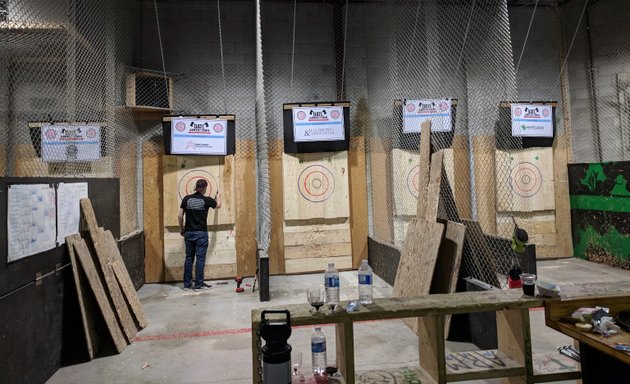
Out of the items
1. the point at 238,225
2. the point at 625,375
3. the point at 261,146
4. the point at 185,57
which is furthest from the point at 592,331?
the point at 185,57

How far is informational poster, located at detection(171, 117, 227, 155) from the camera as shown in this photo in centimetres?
539

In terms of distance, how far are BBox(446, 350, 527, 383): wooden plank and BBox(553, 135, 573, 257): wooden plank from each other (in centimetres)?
503

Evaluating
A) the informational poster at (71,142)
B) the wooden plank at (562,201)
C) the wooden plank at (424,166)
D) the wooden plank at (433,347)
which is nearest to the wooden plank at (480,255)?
the wooden plank at (424,166)

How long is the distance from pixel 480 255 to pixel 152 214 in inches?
177

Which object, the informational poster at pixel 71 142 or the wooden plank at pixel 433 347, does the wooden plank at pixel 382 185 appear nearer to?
the wooden plank at pixel 433 347

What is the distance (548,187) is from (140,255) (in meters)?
6.45

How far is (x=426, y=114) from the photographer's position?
212 inches

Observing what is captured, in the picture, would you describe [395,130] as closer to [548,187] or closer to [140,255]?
[548,187]

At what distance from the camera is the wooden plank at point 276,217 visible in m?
5.82

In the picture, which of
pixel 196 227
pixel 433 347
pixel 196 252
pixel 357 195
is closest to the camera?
pixel 433 347

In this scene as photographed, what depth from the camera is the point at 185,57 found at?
19.4 feet

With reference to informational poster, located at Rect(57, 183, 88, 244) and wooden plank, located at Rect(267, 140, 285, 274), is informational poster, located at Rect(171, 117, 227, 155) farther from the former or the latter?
informational poster, located at Rect(57, 183, 88, 244)

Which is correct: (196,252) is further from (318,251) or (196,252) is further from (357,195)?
(357,195)

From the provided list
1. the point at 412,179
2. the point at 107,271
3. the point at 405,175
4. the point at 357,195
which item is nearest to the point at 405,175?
the point at 405,175
